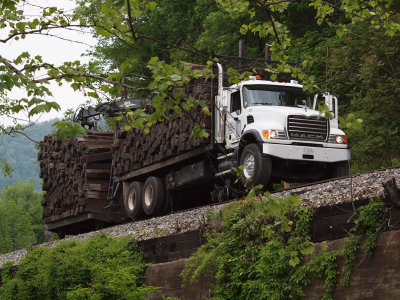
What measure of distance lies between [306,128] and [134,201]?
7443 mm

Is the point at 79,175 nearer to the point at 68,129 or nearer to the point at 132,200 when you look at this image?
the point at 132,200

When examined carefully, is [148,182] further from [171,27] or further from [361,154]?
[171,27]

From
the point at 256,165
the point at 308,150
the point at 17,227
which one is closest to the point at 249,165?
the point at 256,165

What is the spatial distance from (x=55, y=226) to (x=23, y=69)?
20.5 metres

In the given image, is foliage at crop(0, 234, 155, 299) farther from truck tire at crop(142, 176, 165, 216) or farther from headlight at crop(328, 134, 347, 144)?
headlight at crop(328, 134, 347, 144)

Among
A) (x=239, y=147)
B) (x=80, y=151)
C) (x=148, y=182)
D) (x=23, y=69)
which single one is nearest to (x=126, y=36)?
(x=23, y=69)

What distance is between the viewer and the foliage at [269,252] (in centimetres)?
902

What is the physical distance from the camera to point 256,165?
53.2 feet

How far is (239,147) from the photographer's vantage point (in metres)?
16.9

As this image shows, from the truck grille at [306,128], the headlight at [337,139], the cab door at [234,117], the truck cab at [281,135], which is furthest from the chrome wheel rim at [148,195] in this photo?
the headlight at [337,139]

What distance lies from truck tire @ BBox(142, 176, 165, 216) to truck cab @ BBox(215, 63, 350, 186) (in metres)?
3.60

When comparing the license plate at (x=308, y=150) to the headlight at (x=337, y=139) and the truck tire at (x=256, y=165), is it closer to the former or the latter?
the headlight at (x=337, y=139)

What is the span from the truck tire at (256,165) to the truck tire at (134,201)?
5.89m

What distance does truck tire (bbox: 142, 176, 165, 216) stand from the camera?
20.7 meters
